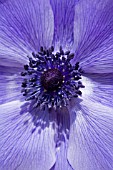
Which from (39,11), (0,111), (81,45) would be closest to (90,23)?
(81,45)

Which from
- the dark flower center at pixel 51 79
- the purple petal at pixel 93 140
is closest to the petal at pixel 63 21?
the dark flower center at pixel 51 79

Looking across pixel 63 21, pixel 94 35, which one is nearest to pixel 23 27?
pixel 63 21

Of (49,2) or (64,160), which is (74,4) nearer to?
(49,2)

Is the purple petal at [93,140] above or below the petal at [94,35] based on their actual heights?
below

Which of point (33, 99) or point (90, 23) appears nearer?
point (90, 23)

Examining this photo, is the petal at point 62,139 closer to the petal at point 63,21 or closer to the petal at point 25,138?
the petal at point 25,138

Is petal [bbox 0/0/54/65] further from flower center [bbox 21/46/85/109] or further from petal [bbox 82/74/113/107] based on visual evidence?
petal [bbox 82/74/113/107]
